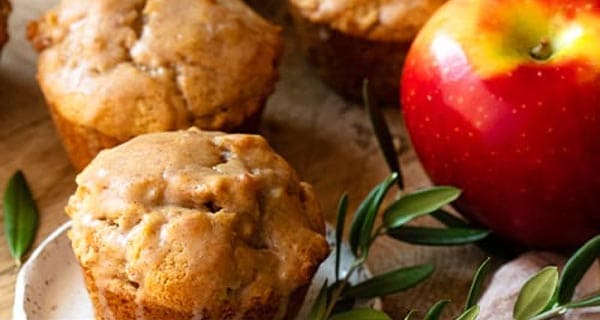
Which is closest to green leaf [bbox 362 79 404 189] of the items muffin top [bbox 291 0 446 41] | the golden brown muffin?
muffin top [bbox 291 0 446 41]

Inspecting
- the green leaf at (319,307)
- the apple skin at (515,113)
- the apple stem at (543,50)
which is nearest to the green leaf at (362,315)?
the green leaf at (319,307)

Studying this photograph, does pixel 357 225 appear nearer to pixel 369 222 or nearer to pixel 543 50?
pixel 369 222

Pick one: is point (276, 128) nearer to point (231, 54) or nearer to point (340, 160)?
point (340, 160)

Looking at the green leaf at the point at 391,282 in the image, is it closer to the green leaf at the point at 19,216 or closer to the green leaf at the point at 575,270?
the green leaf at the point at 575,270

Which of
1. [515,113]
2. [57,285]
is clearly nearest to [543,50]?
[515,113]

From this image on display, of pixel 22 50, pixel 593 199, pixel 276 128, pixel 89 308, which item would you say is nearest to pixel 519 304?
pixel 593 199

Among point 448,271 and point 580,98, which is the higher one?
point 580,98

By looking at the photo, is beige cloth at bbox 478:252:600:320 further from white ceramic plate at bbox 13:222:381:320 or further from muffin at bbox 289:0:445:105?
muffin at bbox 289:0:445:105

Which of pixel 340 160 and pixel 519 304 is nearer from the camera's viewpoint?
pixel 519 304
